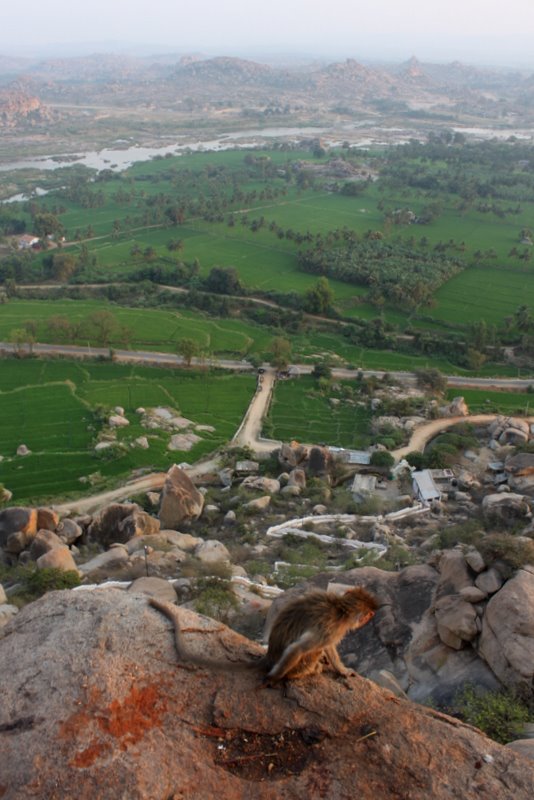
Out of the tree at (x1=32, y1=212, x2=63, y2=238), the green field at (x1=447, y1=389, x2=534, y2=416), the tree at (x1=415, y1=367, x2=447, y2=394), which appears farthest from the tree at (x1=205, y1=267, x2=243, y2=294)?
the tree at (x1=32, y1=212, x2=63, y2=238)

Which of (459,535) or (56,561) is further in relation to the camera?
(459,535)

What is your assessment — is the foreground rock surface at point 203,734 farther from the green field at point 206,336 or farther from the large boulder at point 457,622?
the green field at point 206,336

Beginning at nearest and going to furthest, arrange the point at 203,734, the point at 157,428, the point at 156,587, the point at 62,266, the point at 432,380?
the point at 203,734 < the point at 156,587 < the point at 157,428 < the point at 432,380 < the point at 62,266

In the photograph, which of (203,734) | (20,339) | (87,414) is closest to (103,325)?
(20,339)

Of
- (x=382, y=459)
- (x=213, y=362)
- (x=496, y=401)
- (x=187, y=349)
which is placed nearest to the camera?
(x=382, y=459)

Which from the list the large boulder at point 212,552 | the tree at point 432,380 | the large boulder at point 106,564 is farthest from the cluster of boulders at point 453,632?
the tree at point 432,380

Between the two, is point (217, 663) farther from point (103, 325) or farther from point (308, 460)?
point (103, 325)

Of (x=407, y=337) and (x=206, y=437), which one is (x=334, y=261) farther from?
(x=206, y=437)

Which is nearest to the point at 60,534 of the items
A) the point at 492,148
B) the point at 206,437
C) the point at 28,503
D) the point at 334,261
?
the point at 28,503
